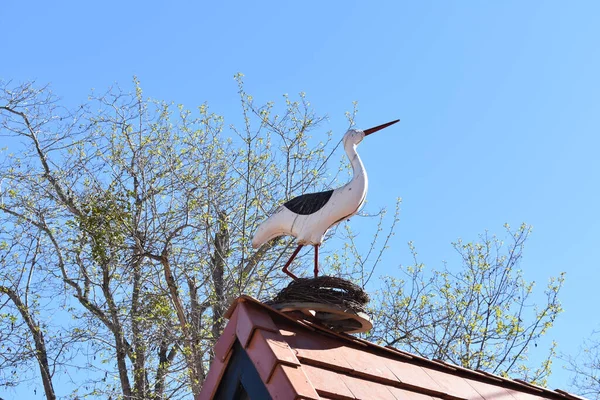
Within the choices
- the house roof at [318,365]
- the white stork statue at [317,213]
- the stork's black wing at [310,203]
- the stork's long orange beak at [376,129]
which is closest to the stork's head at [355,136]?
the stork's long orange beak at [376,129]

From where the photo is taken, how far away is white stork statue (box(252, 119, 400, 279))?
182 inches

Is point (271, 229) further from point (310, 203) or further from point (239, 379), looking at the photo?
point (239, 379)

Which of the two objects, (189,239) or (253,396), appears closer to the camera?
(253,396)

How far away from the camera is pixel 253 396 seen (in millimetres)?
3316

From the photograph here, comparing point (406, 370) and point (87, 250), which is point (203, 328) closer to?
point (87, 250)

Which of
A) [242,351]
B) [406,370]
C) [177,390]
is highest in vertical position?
[177,390]

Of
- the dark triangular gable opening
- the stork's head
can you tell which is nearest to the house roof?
the dark triangular gable opening

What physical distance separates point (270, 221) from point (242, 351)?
5.03 ft

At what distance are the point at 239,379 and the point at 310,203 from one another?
1559 millimetres

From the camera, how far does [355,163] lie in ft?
16.1


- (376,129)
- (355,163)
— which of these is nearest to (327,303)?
(355,163)

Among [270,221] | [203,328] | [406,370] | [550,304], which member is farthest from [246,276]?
[406,370]

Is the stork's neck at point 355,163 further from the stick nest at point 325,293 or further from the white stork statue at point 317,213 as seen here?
the stick nest at point 325,293

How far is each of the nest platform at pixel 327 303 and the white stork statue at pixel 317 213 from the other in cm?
37
